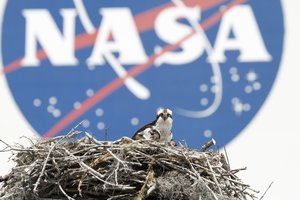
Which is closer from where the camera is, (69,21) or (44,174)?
(44,174)

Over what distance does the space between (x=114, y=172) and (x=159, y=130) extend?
1758mm

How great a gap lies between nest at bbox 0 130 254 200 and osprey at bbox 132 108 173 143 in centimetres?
107

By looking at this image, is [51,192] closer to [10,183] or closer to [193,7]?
[10,183]

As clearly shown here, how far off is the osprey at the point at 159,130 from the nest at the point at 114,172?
107 centimetres

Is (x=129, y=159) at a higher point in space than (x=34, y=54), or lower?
lower

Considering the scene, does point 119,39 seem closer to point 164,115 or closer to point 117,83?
point 117,83

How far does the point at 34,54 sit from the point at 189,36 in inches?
62.9

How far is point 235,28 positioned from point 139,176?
6.42m

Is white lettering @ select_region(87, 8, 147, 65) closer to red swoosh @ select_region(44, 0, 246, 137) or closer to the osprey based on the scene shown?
red swoosh @ select_region(44, 0, 246, 137)

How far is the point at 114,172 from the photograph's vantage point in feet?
33.6

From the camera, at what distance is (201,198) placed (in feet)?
33.7

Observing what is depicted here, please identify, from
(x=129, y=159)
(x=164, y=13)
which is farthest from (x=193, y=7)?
(x=129, y=159)

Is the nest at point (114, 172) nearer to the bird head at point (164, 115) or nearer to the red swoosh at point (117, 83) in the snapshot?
the bird head at point (164, 115)

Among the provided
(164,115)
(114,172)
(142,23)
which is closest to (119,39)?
(142,23)
